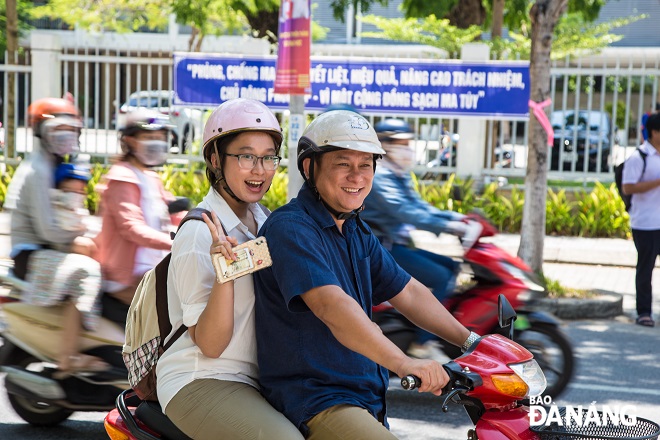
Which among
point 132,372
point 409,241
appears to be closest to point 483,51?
Answer: point 409,241

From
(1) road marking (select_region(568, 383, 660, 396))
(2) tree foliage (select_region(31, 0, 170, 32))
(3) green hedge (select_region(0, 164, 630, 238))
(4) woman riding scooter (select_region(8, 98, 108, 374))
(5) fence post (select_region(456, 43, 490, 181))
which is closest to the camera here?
(4) woman riding scooter (select_region(8, 98, 108, 374))

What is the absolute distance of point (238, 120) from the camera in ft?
10.3

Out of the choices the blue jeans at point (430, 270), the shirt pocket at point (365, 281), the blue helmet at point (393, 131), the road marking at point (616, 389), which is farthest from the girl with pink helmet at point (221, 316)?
the road marking at point (616, 389)

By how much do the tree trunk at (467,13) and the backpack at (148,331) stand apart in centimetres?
1502

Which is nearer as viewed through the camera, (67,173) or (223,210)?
(223,210)

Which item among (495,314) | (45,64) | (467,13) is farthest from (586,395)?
(467,13)

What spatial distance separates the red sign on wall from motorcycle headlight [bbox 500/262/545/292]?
427cm

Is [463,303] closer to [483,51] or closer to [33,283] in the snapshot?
[33,283]

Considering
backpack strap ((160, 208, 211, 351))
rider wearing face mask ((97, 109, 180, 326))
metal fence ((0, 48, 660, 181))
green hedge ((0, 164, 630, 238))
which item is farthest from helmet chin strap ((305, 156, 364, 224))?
metal fence ((0, 48, 660, 181))

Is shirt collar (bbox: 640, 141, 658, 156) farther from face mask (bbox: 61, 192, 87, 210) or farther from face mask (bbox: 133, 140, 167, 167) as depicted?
face mask (bbox: 61, 192, 87, 210)

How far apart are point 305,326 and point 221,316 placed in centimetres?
25

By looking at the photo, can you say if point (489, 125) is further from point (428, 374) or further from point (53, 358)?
point (428, 374)

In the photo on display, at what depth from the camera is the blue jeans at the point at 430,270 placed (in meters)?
5.71

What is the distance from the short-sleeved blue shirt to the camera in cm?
279
